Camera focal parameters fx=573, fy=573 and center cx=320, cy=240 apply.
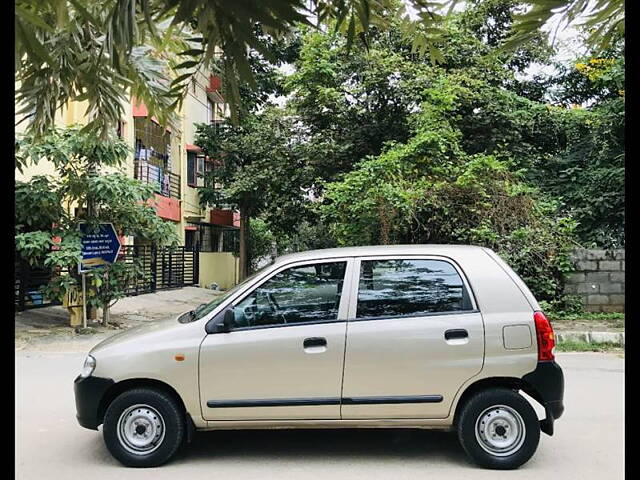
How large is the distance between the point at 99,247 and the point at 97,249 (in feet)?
0.19

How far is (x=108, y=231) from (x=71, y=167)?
1.40m

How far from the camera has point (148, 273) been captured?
43.3 ft

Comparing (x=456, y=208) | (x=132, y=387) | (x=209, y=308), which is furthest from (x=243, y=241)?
(x=132, y=387)

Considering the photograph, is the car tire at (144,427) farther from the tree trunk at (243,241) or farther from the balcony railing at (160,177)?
the tree trunk at (243,241)

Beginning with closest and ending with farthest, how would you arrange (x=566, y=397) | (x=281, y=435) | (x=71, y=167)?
(x=281, y=435) < (x=566, y=397) < (x=71, y=167)

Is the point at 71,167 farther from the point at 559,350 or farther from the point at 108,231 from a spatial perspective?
the point at 559,350

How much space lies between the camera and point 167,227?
11.8 m

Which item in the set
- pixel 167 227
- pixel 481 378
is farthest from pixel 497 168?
pixel 481 378

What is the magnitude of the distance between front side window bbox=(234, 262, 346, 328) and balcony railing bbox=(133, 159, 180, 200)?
12481mm

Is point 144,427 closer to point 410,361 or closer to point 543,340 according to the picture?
point 410,361

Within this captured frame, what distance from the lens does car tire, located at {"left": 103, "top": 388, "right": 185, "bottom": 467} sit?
4.49 m

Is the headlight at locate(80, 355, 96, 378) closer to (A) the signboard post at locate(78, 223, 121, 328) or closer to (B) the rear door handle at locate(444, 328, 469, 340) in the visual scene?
(B) the rear door handle at locate(444, 328, 469, 340)

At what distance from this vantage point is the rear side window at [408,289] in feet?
15.1
